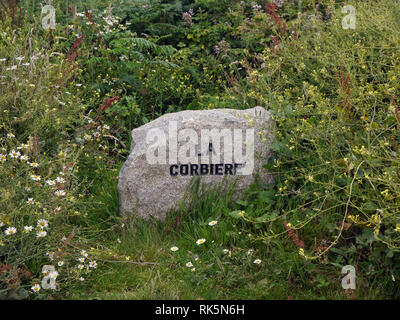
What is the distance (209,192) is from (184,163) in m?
0.33

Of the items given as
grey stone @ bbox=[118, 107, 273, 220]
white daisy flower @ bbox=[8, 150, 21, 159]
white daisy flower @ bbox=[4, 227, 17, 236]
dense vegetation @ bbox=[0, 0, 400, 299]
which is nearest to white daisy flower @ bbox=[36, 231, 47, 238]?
dense vegetation @ bbox=[0, 0, 400, 299]

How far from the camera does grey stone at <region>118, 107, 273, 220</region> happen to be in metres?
4.07

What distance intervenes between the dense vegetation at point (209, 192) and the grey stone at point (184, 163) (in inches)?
4.9

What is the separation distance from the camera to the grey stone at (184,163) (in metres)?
4.07

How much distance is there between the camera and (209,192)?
407 cm

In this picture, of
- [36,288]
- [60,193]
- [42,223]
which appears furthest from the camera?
[60,193]

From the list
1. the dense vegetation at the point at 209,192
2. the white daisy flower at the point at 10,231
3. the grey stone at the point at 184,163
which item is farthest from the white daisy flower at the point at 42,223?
the grey stone at the point at 184,163

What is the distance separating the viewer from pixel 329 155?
385 cm

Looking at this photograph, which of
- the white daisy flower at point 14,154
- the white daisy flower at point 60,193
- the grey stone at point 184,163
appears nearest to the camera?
the white daisy flower at point 60,193

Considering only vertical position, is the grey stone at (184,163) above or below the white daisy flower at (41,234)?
above

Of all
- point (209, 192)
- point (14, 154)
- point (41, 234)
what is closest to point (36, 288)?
point (41, 234)

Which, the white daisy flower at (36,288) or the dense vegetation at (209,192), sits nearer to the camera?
the white daisy flower at (36,288)

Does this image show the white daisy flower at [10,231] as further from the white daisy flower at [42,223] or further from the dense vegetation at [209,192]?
the white daisy flower at [42,223]

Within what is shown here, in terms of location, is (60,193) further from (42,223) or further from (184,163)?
(184,163)
